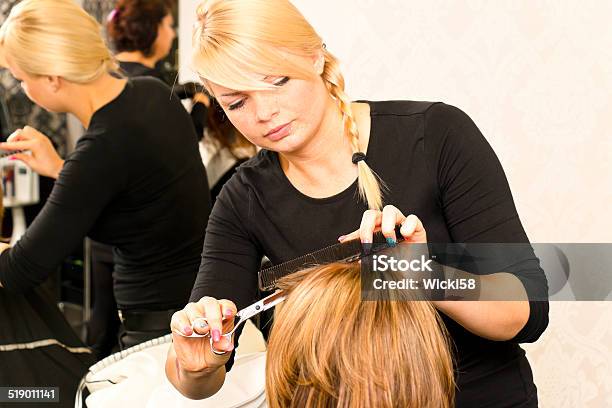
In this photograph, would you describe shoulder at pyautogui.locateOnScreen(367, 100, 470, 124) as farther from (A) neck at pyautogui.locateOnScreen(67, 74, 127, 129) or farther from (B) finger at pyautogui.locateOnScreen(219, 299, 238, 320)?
(A) neck at pyautogui.locateOnScreen(67, 74, 127, 129)

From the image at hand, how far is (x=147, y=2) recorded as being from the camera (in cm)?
274

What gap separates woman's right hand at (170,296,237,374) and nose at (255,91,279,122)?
282 mm

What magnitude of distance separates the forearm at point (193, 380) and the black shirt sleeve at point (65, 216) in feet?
1.82

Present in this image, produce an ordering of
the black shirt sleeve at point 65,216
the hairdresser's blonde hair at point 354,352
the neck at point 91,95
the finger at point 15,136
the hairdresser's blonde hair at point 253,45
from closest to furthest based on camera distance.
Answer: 1. the hairdresser's blonde hair at point 354,352
2. the hairdresser's blonde hair at point 253,45
3. the black shirt sleeve at point 65,216
4. the neck at point 91,95
5. the finger at point 15,136

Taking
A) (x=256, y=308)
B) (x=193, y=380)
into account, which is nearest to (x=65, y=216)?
(x=193, y=380)

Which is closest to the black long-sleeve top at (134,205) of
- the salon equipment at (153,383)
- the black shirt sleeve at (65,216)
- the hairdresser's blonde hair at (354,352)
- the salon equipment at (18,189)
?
the black shirt sleeve at (65,216)

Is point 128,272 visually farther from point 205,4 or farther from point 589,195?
point 589,195

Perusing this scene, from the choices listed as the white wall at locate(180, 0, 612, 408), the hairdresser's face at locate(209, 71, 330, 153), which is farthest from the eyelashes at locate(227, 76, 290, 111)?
the white wall at locate(180, 0, 612, 408)

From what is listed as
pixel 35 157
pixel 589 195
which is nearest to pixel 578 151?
pixel 589 195

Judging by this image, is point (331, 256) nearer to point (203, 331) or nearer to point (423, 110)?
point (203, 331)

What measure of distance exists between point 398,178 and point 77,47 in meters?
0.87

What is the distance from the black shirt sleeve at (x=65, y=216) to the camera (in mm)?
1691

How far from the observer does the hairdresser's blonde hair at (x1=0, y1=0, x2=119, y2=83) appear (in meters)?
1.73

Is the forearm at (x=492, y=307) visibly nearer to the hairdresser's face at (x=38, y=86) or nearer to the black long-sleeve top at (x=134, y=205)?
the black long-sleeve top at (x=134, y=205)
